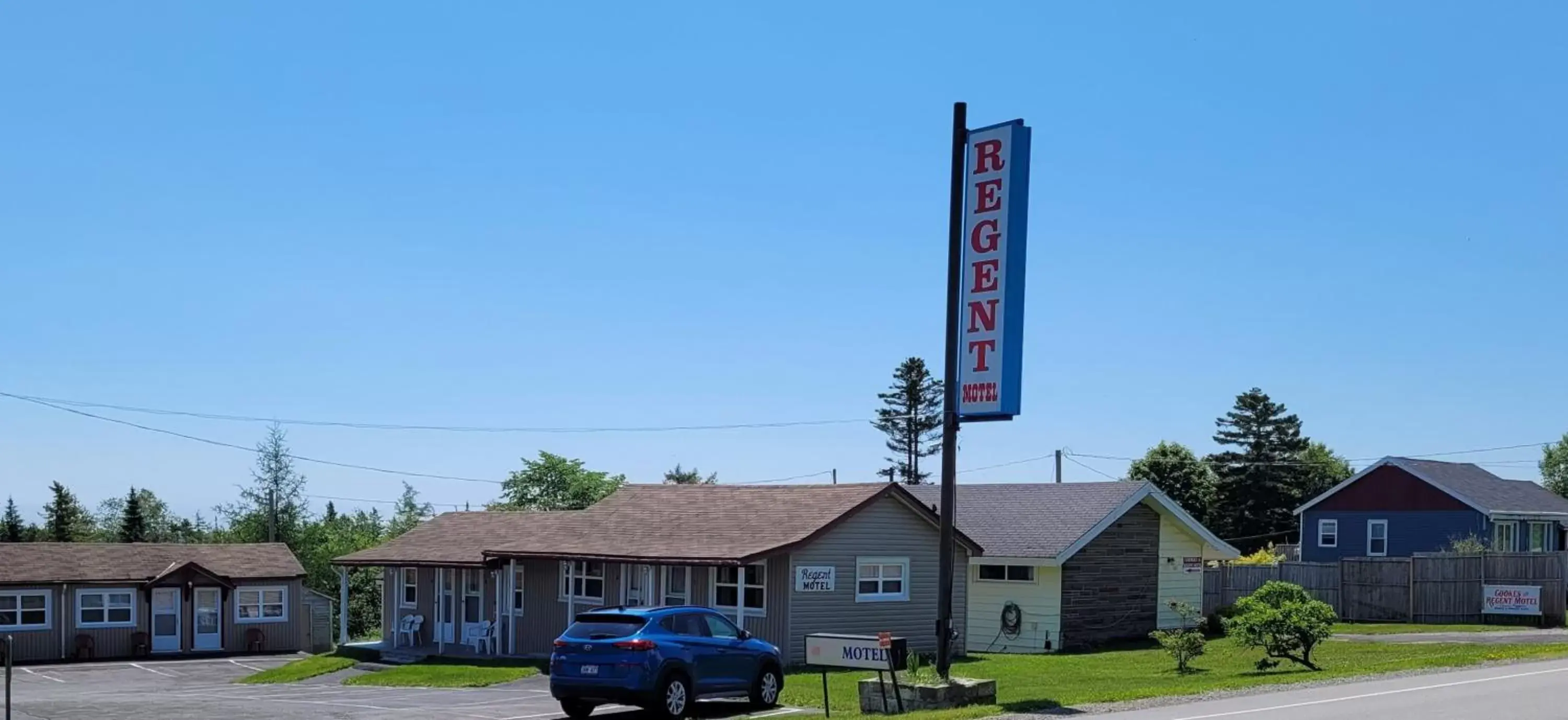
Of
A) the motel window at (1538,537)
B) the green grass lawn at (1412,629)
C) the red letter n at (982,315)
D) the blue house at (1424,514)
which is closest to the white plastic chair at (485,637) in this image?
the green grass lawn at (1412,629)

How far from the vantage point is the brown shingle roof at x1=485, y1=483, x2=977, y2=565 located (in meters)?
31.3

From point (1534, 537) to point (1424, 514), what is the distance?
4.52 m

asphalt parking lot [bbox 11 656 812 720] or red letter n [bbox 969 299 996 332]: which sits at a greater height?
red letter n [bbox 969 299 996 332]

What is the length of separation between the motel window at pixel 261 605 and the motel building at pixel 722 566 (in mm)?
9573

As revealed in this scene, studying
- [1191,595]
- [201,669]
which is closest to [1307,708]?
[1191,595]

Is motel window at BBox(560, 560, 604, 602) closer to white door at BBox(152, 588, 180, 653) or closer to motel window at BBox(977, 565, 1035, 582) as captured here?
motel window at BBox(977, 565, 1035, 582)

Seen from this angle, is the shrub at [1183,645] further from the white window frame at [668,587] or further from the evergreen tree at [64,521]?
the evergreen tree at [64,521]

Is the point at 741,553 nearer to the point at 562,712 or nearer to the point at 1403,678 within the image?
the point at 562,712

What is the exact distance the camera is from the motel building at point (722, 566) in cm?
3122

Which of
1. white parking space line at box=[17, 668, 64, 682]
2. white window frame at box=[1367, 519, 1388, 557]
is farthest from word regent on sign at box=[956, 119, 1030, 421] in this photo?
white window frame at box=[1367, 519, 1388, 557]

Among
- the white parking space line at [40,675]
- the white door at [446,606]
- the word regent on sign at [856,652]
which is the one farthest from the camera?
the white door at [446,606]

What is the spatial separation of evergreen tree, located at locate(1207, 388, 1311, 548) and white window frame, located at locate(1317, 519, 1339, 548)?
2820 cm

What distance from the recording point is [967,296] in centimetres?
2061

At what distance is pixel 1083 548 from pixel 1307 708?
1918cm
